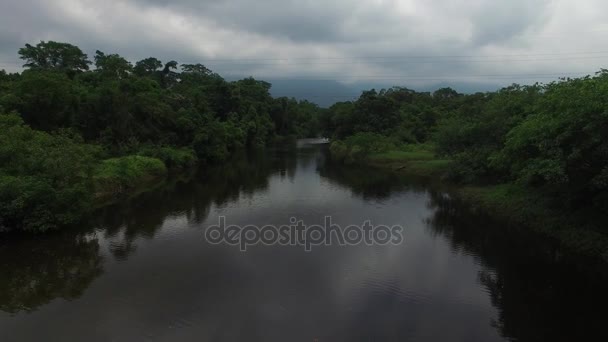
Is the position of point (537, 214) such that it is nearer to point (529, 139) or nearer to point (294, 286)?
point (529, 139)

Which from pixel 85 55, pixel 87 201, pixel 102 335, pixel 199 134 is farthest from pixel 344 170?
pixel 85 55

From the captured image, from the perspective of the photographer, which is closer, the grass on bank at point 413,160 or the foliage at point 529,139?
the foliage at point 529,139

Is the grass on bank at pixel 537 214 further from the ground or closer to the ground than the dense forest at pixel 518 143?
closer to the ground

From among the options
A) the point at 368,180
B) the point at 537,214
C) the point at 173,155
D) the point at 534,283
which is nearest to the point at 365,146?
the point at 368,180

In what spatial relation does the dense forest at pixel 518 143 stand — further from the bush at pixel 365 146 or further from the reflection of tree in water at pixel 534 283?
the reflection of tree in water at pixel 534 283

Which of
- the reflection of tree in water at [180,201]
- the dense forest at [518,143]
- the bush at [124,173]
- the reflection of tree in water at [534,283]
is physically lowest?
the reflection of tree in water at [534,283]

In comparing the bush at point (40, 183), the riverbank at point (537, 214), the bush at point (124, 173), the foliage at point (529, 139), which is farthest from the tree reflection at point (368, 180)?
the bush at point (40, 183)

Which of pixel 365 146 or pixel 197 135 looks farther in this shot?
pixel 365 146

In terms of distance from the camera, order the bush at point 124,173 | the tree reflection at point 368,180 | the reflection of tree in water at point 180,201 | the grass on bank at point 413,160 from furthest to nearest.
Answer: the grass on bank at point 413,160 → the tree reflection at point 368,180 → the bush at point 124,173 → the reflection of tree in water at point 180,201
